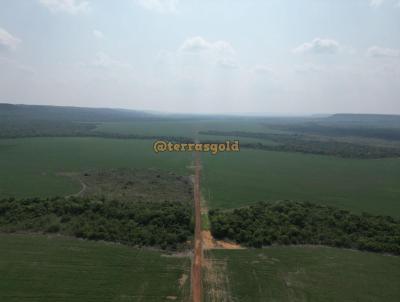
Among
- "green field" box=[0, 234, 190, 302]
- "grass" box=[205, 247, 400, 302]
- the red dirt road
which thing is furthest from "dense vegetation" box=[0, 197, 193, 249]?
"grass" box=[205, 247, 400, 302]

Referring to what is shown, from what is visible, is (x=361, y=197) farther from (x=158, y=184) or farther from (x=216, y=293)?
(x=216, y=293)

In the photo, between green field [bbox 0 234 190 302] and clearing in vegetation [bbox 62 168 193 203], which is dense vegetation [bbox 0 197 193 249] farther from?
clearing in vegetation [bbox 62 168 193 203]

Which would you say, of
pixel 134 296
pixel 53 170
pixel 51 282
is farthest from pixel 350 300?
pixel 53 170

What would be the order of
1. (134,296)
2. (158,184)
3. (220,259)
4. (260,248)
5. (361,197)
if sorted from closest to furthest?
1. (134,296)
2. (220,259)
3. (260,248)
4. (361,197)
5. (158,184)

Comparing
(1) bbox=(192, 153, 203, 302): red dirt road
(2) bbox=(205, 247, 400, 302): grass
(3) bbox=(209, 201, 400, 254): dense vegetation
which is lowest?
(2) bbox=(205, 247, 400, 302): grass

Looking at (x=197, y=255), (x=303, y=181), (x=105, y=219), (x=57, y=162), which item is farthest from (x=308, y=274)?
(x=57, y=162)

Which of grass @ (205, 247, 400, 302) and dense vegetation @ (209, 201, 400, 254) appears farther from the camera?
dense vegetation @ (209, 201, 400, 254)
